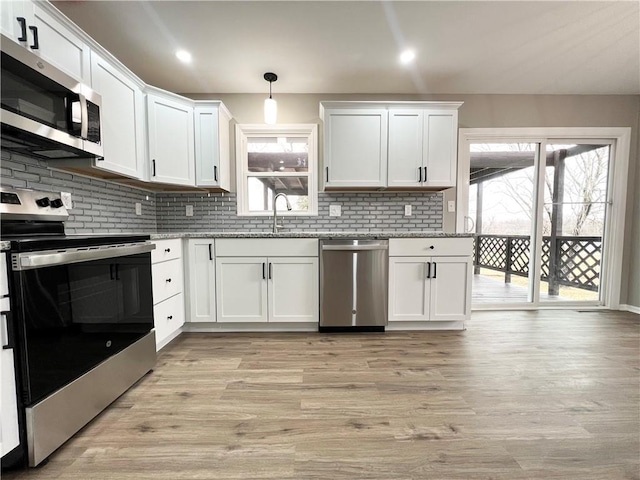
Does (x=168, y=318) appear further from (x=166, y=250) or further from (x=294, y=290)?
(x=294, y=290)

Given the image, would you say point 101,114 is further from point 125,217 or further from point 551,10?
point 551,10

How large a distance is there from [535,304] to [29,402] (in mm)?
4226

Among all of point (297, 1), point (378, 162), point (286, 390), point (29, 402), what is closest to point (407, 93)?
point (378, 162)

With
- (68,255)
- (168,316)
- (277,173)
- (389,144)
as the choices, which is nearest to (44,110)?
(68,255)

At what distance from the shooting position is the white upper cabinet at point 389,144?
2682 millimetres

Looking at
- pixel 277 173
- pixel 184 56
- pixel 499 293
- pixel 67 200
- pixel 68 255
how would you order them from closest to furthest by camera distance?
pixel 68 255, pixel 67 200, pixel 184 56, pixel 277 173, pixel 499 293

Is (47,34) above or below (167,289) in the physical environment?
above

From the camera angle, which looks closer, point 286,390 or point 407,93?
point 286,390


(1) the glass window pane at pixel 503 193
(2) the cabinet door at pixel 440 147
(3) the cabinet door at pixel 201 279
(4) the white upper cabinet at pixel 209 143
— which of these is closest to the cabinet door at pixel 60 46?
(4) the white upper cabinet at pixel 209 143

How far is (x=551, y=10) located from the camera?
1.91 metres

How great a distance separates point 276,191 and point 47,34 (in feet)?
6.56

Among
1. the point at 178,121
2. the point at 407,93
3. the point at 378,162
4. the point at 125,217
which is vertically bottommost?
the point at 125,217

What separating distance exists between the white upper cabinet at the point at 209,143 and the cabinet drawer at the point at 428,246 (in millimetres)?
1793

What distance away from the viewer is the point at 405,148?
2.72m
